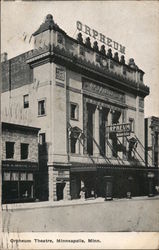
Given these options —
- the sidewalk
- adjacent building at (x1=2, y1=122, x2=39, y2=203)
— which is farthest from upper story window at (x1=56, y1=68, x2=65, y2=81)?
the sidewalk

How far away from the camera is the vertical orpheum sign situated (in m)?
5.98

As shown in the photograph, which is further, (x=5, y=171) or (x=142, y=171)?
(x=5, y=171)

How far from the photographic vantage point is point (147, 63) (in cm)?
556

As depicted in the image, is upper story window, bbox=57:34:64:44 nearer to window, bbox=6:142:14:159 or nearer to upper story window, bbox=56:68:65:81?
upper story window, bbox=56:68:65:81

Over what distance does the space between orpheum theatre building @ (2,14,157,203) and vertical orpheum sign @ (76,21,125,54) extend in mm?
21

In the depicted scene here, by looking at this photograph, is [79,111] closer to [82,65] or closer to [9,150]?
[82,65]

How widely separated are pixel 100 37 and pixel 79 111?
6.97 ft

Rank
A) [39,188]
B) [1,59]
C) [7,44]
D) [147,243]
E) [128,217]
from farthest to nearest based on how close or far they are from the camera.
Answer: [39,188] < [1,59] < [7,44] < [128,217] < [147,243]

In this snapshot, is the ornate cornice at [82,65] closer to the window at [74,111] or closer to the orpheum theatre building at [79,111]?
the orpheum theatre building at [79,111]

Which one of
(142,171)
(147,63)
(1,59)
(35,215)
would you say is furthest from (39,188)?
(147,63)

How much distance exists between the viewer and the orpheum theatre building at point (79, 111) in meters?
6.64

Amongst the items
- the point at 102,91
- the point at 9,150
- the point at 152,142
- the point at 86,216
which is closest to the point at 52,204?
the point at 86,216

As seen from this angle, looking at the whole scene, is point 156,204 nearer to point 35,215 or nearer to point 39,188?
point 35,215

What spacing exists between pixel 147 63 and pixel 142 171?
199cm
